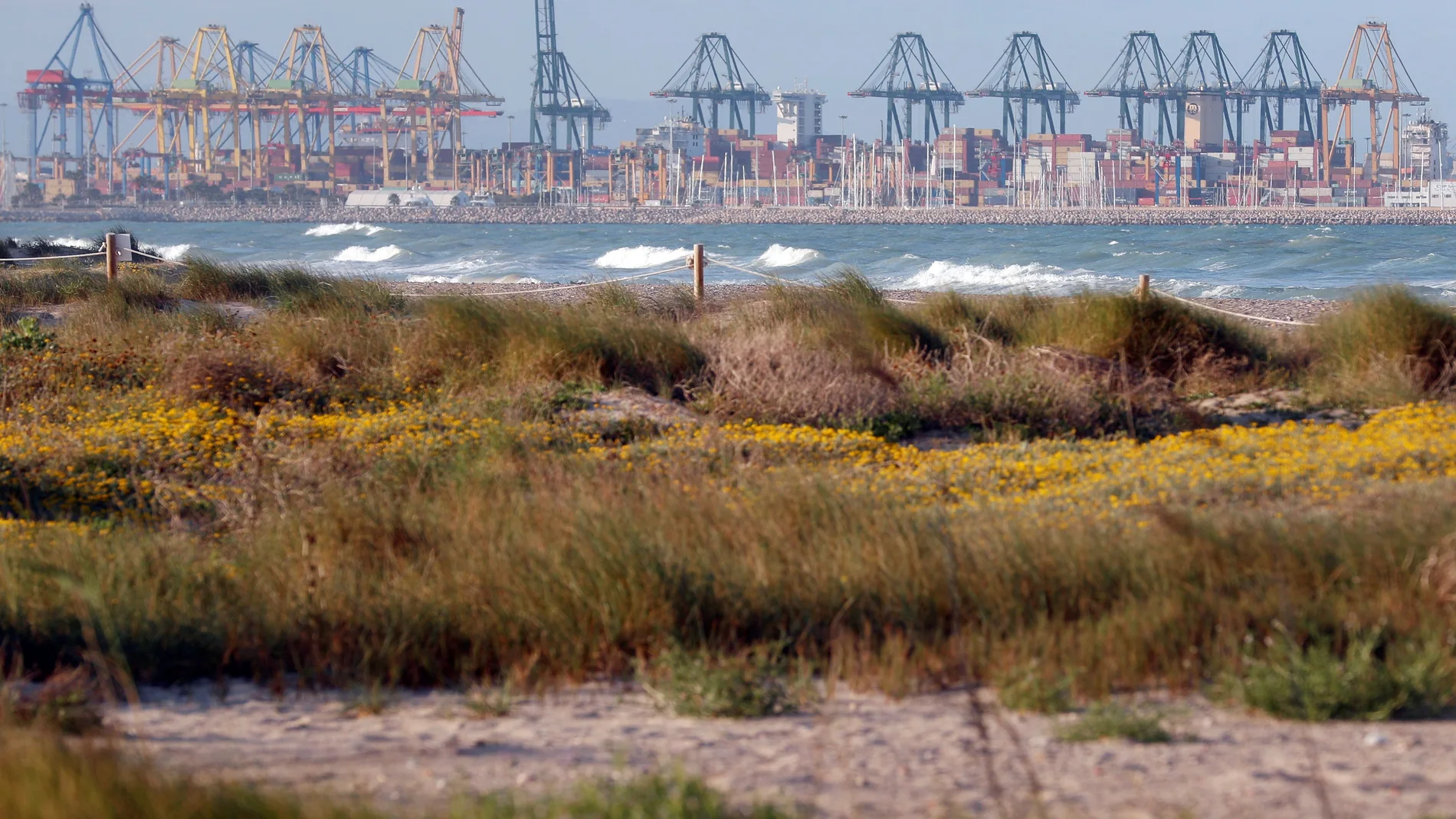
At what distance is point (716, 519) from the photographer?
204 inches

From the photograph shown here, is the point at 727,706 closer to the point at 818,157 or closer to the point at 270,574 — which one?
the point at 270,574

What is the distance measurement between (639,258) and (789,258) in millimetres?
6119

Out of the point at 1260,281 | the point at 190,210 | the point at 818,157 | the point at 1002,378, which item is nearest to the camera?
the point at 1002,378

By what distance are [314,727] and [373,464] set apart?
3035 millimetres

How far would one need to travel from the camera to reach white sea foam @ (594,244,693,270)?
44.5 meters

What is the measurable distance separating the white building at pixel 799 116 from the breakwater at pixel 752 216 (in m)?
39.5

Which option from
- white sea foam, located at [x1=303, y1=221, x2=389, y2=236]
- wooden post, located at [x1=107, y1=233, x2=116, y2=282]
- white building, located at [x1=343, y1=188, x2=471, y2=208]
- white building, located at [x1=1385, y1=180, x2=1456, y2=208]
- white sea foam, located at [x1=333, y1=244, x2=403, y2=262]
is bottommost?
wooden post, located at [x1=107, y1=233, x2=116, y2=282]

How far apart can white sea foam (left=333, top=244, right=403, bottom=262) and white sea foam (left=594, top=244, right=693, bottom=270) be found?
7.26 metres

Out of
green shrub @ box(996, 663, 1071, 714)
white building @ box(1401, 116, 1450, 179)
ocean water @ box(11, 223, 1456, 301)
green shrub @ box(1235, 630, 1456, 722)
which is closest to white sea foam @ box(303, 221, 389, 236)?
ocean water @ box(11, 223, 1456, 301)

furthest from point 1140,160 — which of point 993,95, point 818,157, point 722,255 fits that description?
point 722,255

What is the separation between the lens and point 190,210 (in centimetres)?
11031

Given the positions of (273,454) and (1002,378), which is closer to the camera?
(273,454)

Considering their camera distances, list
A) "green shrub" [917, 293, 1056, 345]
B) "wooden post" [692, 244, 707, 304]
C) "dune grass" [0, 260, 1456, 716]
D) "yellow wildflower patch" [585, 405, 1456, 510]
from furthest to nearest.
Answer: "wooden post" [692, 244, 707, 304], "green shrub" [917, 293, 1056, 345], "yellow wildflower patch" [585, 405, 1456, 510], "dune grass" [0, 260, 1456, 716]

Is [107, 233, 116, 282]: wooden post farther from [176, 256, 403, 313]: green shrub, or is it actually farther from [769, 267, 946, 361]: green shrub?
[769, 267, 946, 361]: green shrub
